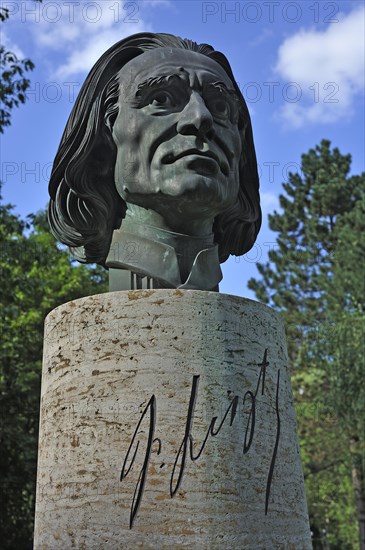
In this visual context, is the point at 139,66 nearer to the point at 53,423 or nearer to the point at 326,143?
the point at 53,423

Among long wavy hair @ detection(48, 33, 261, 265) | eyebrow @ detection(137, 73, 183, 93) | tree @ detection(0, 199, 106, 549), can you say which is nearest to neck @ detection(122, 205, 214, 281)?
long wavy hair @ detection(48, 33, 261, 265)

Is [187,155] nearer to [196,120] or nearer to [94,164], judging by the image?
[196,120]

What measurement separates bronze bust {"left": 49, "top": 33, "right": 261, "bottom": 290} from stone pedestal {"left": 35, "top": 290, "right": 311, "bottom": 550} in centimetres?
53

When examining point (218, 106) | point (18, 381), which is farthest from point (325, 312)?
point (218, 106)

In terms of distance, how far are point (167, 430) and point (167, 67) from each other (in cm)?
224

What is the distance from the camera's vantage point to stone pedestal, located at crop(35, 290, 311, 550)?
329 cm

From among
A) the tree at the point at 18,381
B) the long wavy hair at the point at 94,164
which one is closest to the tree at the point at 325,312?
the tree at the point at 18,381

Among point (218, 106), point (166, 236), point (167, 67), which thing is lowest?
point (166, 236)

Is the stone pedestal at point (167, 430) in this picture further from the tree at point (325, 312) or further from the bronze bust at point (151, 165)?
the tree at point (325, 312)

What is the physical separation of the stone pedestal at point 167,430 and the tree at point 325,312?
686 inches

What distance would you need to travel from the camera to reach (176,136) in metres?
4.26

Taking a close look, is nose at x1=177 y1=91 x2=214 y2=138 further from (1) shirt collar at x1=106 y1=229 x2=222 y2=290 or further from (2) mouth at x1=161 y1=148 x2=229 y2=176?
(1) shirt collar at x1=106 y1=229 x2=222 y2=290

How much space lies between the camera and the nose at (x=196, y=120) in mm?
4184
